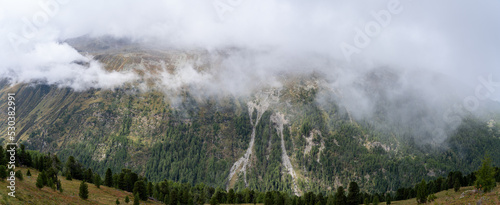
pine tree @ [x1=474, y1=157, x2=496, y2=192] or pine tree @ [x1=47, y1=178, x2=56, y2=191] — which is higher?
pine tree @ [x1=474, y1=157, x2=496, y2=192]

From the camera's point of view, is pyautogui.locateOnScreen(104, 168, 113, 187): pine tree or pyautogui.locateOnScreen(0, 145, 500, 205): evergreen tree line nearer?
pyautogui.locateOnScreen(0, 145, 500, 205): evergreen tree line

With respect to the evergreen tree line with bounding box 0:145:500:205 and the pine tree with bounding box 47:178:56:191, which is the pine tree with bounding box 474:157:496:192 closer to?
the evergreen tree line with bounding box 0:145:500:205

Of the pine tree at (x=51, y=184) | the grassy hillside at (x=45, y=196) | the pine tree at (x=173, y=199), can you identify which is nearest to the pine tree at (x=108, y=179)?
the grassy hillside at (x=45, y=196)

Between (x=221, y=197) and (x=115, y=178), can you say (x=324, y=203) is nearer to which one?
(x=221, y=197)

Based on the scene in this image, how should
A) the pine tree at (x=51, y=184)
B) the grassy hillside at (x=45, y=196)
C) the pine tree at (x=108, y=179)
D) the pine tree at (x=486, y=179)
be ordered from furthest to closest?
the pine tree at (x=108, y=179) → the pine tree at (x=51, y=184) → the pine tree at (x=486, y=179) → the grassy hillside at (x=45, y=196)

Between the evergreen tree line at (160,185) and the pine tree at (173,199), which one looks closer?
the evergreen tree line at (160,185)

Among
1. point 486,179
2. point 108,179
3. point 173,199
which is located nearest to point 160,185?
point 108,179

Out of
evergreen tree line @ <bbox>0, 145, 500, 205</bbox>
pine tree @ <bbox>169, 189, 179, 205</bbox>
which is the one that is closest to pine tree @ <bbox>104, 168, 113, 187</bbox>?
evergreen tree line @ <bbox>0, 145, 500, 205</bbox>

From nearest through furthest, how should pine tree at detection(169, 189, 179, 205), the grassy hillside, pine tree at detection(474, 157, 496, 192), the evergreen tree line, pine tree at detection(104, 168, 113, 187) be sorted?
the grassy hillside < pine tree at detection(474, 157, 496, 192) < the evergreen tree line < pine tree at detection(169, 189, 179, 205) < pine tree at detection(104, 168, 113, 187)

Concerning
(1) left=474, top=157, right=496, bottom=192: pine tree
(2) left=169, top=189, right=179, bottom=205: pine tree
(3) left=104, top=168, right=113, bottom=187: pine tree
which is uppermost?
(1) left=474, top=157, right=496, bottom=192: pine tree

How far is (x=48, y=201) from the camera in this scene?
6275 cm

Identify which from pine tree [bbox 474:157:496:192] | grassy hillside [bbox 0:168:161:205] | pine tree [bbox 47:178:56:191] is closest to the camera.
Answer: grassy hillside [bbox 0:168:161:205]

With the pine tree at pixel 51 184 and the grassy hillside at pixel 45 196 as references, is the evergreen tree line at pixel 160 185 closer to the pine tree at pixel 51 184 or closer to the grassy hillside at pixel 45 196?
Result: the pine tree at pixel 51 184

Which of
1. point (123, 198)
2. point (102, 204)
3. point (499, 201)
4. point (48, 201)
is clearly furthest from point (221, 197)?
point (499, 201)
